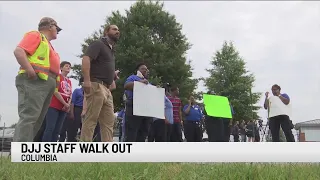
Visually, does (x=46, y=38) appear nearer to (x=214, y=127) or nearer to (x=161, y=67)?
(x=214, y=127)

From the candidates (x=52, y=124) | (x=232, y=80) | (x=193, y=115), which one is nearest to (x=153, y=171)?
(x=52, y=124)

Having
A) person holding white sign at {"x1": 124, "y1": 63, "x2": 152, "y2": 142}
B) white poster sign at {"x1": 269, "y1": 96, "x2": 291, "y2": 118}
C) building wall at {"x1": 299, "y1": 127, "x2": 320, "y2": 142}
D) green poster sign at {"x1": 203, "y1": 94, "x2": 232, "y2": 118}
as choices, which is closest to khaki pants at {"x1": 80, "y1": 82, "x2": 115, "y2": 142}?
person holding white sign at {"x1": 124, "y1": 63, "x2": 152, "y2": 142}

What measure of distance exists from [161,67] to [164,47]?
130 cm

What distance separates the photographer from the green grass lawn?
103 inches

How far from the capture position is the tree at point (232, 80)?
112 feet

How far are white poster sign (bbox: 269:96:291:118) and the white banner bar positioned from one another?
480cm

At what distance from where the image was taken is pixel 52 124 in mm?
5809

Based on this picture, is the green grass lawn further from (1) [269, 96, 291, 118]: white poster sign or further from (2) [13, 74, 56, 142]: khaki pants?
(1) [269, 96, 291, 118]: white poster sign

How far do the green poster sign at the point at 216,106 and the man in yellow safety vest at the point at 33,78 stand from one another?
4.38 meters

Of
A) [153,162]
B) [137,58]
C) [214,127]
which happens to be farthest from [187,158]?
[137,58]

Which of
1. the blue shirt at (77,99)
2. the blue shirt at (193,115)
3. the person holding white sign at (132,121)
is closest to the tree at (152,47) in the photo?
the blue shirt at (193,115)

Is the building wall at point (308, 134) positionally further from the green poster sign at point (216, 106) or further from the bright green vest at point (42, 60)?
the bright green vest at point (42, 60)

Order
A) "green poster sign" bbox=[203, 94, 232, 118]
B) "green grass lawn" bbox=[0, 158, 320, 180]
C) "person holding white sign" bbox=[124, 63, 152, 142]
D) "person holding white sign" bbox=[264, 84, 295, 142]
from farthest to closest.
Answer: "green poster sign" bbox=[203, 94, 232, 118] < "person holding white sign" bbox=[264, 84, 295, 142] < "person holding white sign" bbox=[124, 63, 152, 142] < "green grass lawn" bbox=[0, 158, 320, 180]

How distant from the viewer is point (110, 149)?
2941mm
